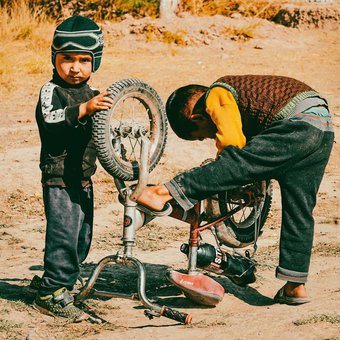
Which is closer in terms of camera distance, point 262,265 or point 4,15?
point 262,265

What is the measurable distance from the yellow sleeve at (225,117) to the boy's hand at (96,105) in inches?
23.0

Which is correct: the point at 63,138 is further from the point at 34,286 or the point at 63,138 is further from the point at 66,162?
the point at 34,286

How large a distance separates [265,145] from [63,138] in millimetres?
1067

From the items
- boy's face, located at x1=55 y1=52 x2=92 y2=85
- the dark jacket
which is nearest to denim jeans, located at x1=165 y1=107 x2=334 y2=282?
the dark jacket

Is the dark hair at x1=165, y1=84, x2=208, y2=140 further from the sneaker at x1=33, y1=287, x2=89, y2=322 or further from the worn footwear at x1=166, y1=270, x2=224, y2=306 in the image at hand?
the sneaker at x1=33, y1=287, x2=89, y2=322

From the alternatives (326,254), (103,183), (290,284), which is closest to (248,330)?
(290,284)

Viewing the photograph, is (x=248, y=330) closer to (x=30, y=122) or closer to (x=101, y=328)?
(x=101, y=328)

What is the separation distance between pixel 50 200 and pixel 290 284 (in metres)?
1.42

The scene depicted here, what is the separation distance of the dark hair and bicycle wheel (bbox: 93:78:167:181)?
59mm

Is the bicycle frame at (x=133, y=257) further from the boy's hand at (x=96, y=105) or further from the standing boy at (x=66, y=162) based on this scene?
the boy's hand at (x=96, y=105)

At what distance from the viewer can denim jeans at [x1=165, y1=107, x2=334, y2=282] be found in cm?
475

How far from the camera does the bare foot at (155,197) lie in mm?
4715

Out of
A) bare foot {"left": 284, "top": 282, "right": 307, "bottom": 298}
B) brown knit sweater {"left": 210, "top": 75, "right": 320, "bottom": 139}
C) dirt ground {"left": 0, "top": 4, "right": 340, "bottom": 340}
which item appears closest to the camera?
dirt ground {"left": 0, "top": 4, "right": 340, "bottom": 340}

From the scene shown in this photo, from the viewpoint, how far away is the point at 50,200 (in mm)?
4789
